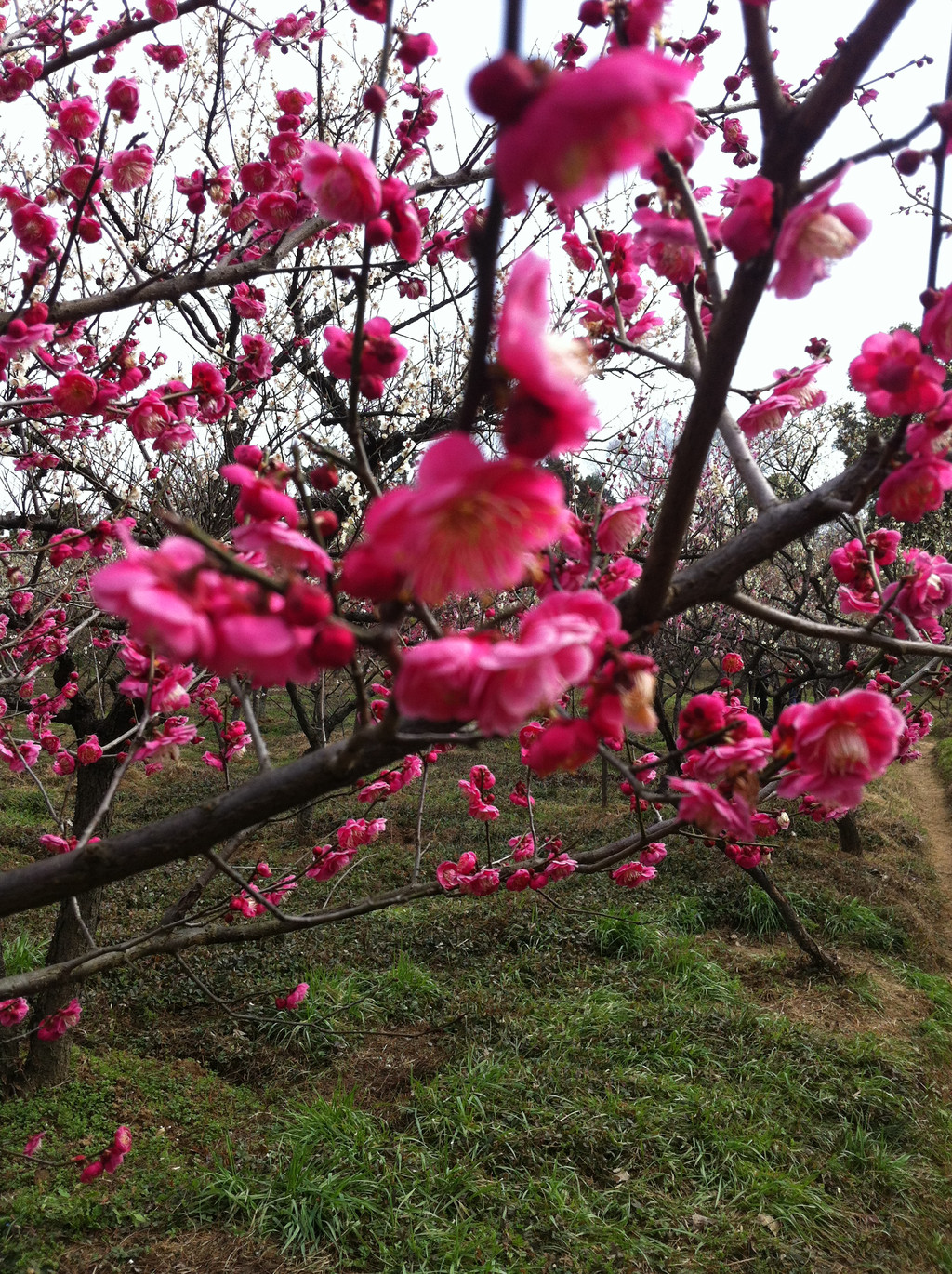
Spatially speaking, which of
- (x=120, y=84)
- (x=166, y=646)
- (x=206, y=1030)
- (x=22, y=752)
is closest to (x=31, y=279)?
(x=120, y=84)

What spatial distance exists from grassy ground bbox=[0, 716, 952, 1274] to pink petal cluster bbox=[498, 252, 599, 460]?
3143mm

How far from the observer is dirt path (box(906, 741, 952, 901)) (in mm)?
7602

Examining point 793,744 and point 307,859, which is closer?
point 793,744

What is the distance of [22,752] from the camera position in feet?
12.2

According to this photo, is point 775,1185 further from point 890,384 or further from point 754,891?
point 890,384

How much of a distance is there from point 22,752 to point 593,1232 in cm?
332

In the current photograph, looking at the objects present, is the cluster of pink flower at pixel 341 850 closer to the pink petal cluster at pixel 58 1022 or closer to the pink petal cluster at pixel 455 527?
the pink petal cluster at pixel 58 1022

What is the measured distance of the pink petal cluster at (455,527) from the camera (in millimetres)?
536

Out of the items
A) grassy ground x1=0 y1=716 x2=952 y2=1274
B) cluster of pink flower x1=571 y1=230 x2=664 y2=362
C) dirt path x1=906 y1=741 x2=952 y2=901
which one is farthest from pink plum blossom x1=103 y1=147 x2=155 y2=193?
dirt path x1=906 y1=741 x2=952 y2=901

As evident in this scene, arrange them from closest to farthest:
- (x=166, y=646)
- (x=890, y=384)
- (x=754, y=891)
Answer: (x=166, y=646)
(x=890, y=384)
(x=754, y=891)

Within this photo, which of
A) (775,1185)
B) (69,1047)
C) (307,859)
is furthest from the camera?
(307,859)

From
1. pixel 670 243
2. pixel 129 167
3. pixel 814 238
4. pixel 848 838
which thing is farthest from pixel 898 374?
pixel 848 838

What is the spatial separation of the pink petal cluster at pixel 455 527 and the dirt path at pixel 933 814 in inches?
307

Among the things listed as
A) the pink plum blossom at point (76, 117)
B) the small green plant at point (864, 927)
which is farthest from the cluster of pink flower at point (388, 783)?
the small green plant at point (864, 927)
